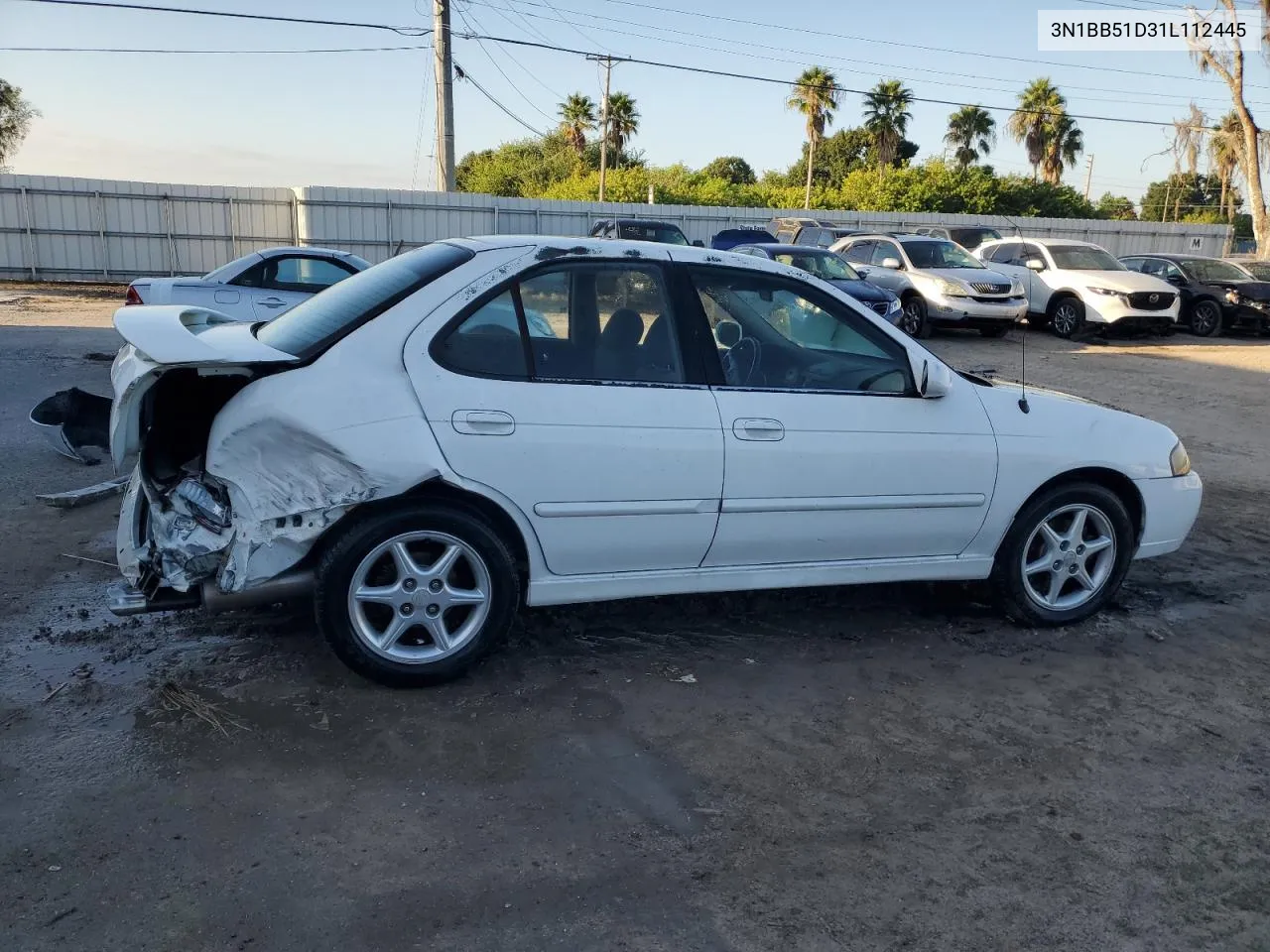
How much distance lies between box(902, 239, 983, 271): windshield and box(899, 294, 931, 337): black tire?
0.84m

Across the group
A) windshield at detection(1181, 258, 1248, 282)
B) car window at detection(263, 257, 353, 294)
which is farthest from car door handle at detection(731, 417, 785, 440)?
windshield at detection(1181, 258, 1248, 282)

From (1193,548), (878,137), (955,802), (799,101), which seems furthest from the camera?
(878,137)

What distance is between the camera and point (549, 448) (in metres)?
3.87

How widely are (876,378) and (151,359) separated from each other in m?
2.88

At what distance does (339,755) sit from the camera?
3.49m

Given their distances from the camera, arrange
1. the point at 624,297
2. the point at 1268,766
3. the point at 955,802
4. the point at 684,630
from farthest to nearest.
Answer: the point at 684,630 < the point at 624,297 < the point at 1268,766 < the point at 955,802

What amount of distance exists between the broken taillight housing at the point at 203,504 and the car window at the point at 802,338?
6.95 ft

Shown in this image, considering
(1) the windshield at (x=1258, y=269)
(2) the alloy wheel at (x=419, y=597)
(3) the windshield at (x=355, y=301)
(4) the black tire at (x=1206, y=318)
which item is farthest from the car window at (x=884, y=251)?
(2) the alloy wheel at (x=419, y=597)

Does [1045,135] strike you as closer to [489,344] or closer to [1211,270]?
[1211,270]

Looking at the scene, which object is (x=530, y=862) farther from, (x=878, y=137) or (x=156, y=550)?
(x=878, y=137)

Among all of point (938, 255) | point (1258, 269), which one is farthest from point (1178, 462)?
point (1258, 269)

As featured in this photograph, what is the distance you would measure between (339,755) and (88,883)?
0.86 meters

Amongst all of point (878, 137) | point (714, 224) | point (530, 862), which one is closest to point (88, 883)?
point (530, 862)

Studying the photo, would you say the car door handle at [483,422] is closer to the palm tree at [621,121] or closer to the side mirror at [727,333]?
the side mirror at [727,333]
